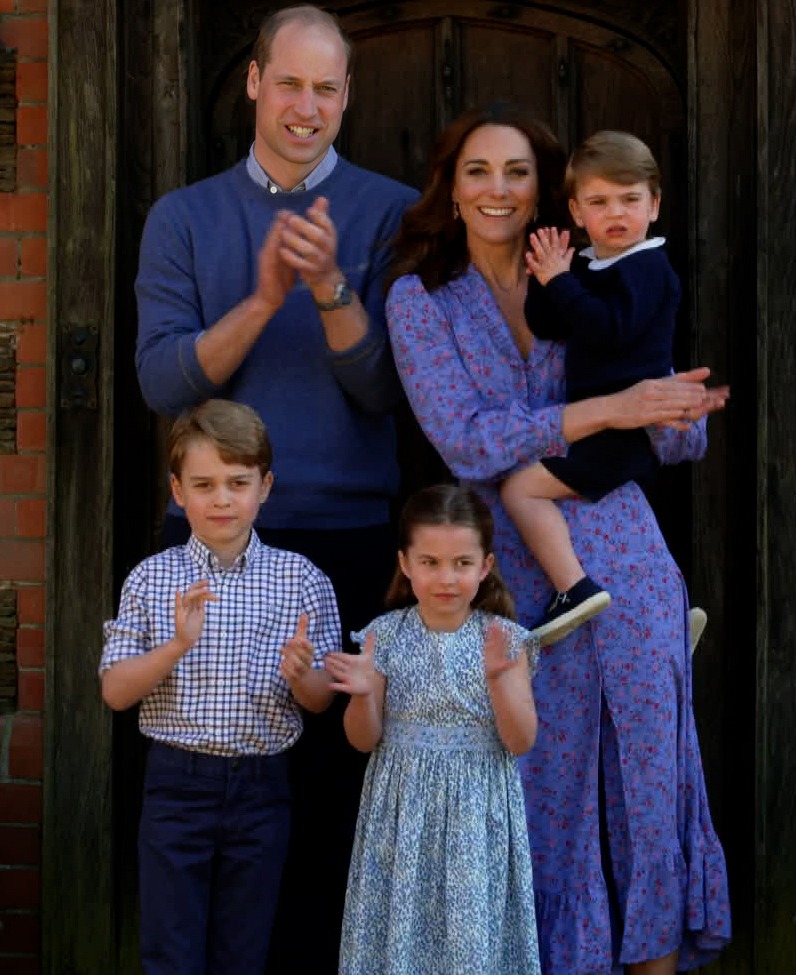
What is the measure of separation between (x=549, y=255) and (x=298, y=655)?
988 mm

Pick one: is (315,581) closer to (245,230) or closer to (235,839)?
(235,839)

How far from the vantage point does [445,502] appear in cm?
331

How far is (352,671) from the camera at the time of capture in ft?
10.6

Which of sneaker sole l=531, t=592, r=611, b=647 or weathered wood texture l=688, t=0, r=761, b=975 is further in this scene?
weathered wood texture l=688, t=0, r=761, b=975

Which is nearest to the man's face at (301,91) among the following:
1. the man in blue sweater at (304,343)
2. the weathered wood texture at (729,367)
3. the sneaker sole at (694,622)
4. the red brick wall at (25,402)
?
the man in blue sweater at (304,343)

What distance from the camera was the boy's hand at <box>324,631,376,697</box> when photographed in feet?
10.6

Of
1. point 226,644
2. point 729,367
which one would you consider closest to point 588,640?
point 226,644

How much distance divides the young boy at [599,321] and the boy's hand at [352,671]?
0.37m

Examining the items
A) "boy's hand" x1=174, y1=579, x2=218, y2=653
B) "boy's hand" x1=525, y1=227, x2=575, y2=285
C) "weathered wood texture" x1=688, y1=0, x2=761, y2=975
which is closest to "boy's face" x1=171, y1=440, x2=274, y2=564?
"boy's hand" x1=174, y1=579, x2=218, y2=653

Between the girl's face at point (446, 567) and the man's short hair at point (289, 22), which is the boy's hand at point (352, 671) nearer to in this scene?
the girl's face at point (446, 567)

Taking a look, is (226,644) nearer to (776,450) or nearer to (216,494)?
(216,494)

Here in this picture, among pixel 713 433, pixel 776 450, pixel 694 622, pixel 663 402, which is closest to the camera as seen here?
pixel 663 402

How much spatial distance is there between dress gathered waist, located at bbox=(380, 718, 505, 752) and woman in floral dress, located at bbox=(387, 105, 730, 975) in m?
0.23

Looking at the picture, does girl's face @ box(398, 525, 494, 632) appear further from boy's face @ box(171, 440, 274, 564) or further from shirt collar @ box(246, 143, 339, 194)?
shirt collar @ box(246, 143, 339, 194)
